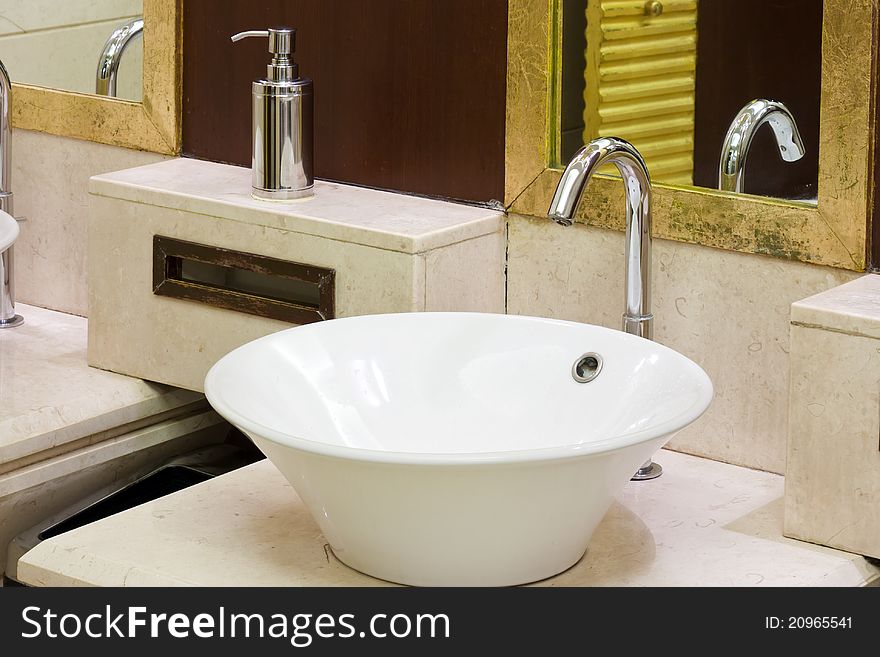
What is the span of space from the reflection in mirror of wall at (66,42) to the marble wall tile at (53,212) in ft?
0.26

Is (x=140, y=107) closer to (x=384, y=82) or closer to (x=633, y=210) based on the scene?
(x=384, y=82)

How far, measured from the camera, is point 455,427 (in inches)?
53.2

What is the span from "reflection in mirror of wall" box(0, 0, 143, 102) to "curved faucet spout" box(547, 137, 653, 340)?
712 millimetres

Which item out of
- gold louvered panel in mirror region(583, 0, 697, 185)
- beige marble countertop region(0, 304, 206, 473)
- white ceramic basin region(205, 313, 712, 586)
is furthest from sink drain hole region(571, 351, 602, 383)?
beige marble countertop region(0, 304, 206, 473)

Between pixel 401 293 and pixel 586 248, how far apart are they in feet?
0.66

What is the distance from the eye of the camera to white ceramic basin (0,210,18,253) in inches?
59.7

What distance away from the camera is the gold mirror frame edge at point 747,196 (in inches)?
52.4

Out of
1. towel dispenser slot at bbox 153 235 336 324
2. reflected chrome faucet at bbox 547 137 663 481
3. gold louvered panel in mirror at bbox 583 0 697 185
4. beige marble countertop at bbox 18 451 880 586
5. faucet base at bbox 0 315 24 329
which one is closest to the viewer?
beige marble countertop at bbox 18 451 880 586

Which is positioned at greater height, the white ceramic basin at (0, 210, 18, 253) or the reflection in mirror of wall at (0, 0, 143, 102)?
the reflection in mirror of wall at (0, 0, 143, 102)

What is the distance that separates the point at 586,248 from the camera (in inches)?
60.6

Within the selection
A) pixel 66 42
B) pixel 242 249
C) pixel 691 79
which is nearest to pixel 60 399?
pixel 242 249

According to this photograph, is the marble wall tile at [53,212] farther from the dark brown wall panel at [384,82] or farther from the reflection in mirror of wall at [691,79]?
the reflection in mirror of wall at [691,79]

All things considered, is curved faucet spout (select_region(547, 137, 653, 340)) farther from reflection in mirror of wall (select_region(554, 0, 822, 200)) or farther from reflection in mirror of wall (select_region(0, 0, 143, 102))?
reflection in mirror of wall (select_region(0, 0, 143, 102))
